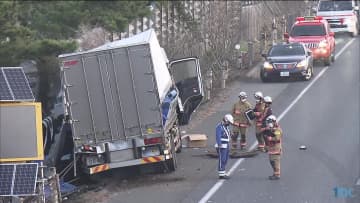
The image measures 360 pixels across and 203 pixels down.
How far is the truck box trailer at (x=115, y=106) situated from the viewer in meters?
18.6

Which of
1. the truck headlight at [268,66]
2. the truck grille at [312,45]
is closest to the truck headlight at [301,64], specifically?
the truck headlight at [268,66]

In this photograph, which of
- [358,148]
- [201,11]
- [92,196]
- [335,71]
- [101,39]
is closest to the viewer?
[92,196]

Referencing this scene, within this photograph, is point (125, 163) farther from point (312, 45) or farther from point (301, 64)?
point (312, 45)

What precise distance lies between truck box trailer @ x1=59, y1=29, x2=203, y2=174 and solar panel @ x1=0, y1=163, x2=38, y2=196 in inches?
113

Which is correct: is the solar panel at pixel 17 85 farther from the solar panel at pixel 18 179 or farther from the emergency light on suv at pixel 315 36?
the emergency light on suv at pixel 315 36

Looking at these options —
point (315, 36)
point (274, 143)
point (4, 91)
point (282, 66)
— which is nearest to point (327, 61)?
point (315, 36)

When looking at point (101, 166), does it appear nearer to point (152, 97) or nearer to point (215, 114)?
point (152, 97)

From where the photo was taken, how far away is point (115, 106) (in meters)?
18.6

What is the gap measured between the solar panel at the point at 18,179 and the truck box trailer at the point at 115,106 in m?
2.88

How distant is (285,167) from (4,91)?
23.2ft

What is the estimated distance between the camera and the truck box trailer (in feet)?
60.9

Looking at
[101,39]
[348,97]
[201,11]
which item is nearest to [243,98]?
[348,97]

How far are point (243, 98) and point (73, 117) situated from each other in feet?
16.7

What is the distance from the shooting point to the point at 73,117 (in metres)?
18.6
